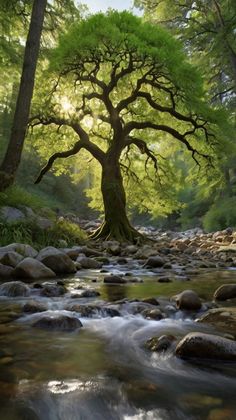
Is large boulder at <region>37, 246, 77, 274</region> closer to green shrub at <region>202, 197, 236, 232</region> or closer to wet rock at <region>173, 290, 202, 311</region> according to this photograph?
wet rock at <region>173, 290, 202, 311</region>

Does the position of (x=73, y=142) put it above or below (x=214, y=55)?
below

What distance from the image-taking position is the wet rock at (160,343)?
2.28 m

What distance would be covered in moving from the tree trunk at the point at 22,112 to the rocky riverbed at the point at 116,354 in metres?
4.48

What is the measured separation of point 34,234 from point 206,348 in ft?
18.6

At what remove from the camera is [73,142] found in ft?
42.8

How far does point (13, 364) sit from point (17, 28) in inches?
472

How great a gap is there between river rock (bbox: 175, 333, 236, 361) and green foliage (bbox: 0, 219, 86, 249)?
190 inches

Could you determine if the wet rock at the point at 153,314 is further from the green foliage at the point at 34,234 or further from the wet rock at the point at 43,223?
the wet rock at the point at 43,223

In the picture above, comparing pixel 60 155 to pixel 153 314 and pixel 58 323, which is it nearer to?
pixel 153 314

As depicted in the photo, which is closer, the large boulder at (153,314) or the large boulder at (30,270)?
the large boulder at (153,314)

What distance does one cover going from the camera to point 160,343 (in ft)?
7.54


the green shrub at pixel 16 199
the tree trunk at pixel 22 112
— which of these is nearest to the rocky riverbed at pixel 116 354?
the green shrub at pixel 16 199

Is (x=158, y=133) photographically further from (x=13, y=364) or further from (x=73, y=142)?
(x=13, y=364)

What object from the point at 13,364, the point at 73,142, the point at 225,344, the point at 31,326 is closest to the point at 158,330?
the point at 225,344
